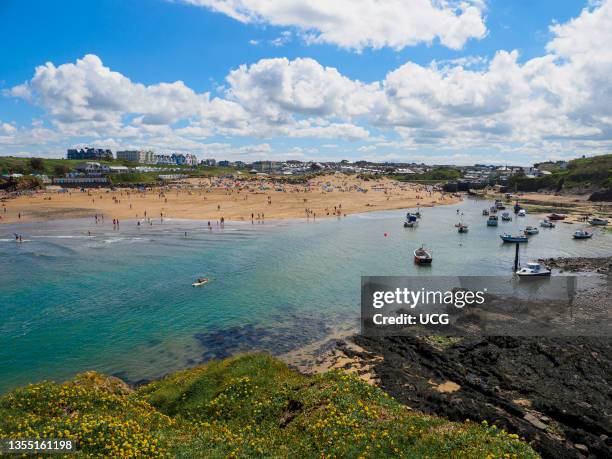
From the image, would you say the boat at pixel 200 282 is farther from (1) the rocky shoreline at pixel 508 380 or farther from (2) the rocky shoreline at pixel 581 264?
(2) the rocky shoreline at pixel 581 264

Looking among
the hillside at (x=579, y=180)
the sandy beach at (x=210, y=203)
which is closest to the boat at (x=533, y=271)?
the sandy beach at (x=210, y=203)

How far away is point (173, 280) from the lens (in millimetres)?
46875

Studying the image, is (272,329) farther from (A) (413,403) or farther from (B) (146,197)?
(B) (146,197)

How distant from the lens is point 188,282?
46156 millimetres

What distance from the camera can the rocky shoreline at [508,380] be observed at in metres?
18.3

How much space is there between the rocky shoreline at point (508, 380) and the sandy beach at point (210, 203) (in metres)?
68.3

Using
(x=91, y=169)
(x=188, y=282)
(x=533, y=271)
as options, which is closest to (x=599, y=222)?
(x=533, y=271)

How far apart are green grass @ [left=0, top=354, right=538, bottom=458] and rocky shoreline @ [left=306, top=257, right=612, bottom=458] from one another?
338cm

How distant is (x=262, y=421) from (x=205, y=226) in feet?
232

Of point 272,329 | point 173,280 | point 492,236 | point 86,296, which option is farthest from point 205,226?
point 492,236

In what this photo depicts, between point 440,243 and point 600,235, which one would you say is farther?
point 600,235

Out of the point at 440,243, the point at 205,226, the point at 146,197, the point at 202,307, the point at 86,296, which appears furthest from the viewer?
the point at 146,197

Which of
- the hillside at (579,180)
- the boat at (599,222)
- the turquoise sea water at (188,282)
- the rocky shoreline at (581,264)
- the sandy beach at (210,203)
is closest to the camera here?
the turquoise sea water at (188,282)

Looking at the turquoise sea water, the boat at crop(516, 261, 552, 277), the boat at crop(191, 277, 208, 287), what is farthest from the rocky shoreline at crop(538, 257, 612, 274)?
the boat at crop(191, 277, 208, 287)
